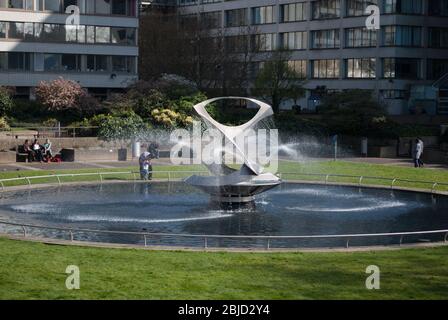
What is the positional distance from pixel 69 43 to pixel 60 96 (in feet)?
58.7

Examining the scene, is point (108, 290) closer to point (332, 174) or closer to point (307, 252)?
point (307, 252)

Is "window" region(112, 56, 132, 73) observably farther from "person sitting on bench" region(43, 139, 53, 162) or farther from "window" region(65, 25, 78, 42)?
"person sitting on bench" region(43, 139, 53, 162)

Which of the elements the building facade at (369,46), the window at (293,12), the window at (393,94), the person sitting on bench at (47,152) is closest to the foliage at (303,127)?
the person sitting on bench at (47,152)

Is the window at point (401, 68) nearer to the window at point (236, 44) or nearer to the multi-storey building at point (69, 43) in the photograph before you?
the window at point (236, 44)

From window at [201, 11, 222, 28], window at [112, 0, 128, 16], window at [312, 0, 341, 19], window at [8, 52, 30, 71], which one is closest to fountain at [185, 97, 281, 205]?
window at [8, 52, 30, 71]

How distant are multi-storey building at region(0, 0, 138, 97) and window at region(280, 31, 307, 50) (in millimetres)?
21888

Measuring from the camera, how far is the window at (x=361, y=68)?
92.9 meters

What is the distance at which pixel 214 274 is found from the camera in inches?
804

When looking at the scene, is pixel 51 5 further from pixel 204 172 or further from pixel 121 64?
pixel 204 172

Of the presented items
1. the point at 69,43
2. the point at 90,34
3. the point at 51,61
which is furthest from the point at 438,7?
the point at 51,61

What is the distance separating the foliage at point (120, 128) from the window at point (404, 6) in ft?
137

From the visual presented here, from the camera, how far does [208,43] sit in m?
87.2

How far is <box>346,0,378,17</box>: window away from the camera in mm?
92469
